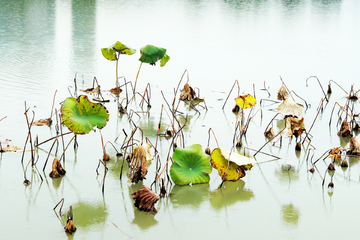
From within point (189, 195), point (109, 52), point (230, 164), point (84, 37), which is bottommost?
point (189, 195)

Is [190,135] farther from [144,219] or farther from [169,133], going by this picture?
[144,219]

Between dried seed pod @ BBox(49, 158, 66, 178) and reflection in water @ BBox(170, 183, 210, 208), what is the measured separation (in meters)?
0.59

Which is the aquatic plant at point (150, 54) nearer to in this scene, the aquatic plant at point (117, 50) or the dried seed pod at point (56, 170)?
the aquatic plant at point (117, 50)

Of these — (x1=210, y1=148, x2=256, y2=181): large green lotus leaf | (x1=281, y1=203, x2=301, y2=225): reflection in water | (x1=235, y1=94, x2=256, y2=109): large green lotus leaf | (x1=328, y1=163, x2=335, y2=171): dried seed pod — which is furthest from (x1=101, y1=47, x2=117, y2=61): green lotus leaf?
(x1=281, y1=203, x2=301, y2=225): reflection in water

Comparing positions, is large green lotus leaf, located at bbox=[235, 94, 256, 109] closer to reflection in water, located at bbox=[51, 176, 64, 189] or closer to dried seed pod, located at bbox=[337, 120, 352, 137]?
dried seed pod, located at bbox=[337, 120, 352, 137]

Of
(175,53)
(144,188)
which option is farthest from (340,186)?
(175,53)

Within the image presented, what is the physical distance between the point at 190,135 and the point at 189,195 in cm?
89

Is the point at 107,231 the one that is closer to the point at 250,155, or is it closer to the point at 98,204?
the point at 98,204

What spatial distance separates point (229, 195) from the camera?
1917 mm

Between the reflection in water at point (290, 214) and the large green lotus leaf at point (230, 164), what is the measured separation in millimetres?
274

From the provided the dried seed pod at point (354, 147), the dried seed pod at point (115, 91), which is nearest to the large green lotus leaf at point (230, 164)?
the dried seed pod at point (354, 147)

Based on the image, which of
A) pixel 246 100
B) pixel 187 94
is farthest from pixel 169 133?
pixel 187 94

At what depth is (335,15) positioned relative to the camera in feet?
39.4

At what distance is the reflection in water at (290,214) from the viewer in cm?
169
